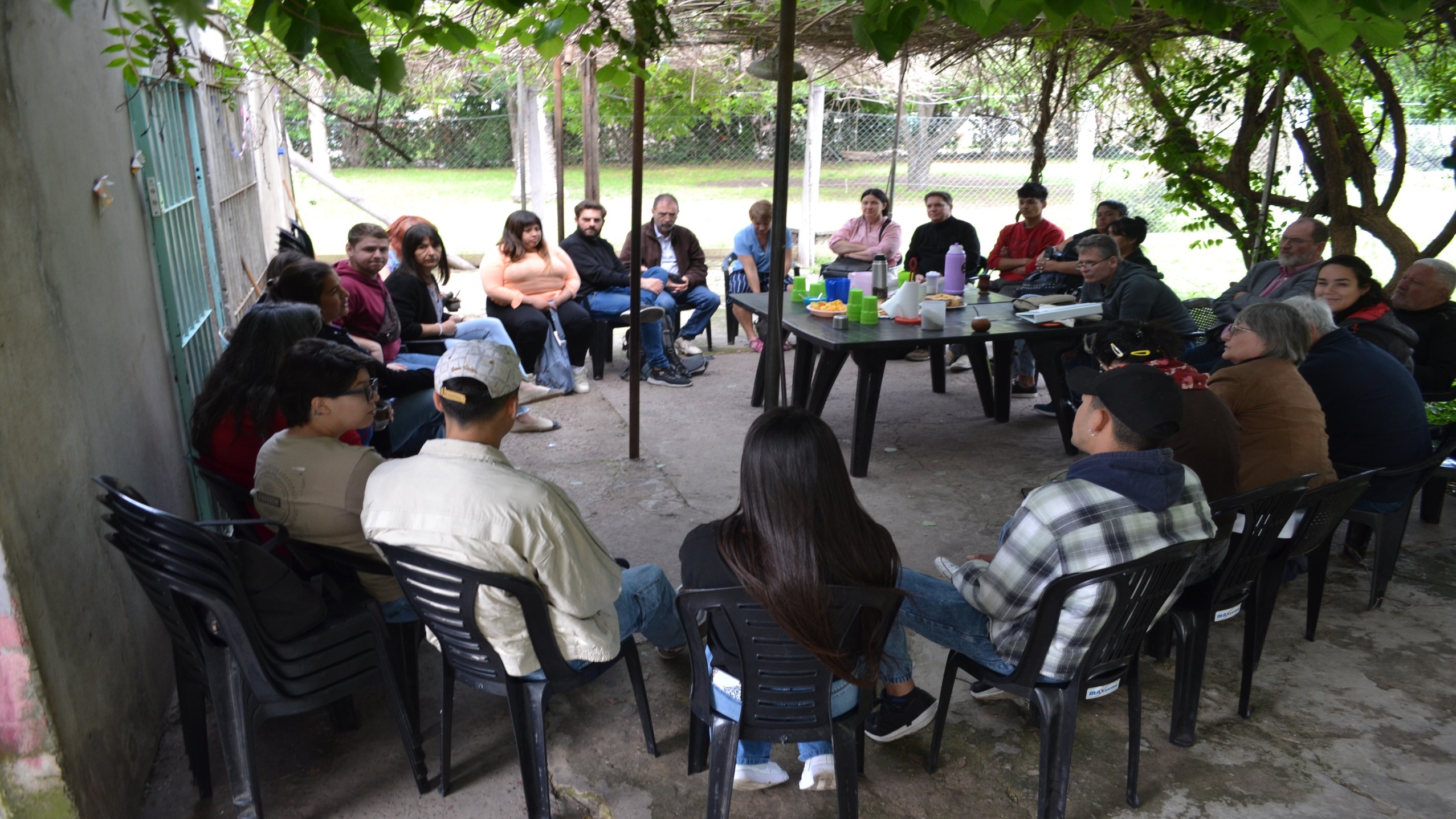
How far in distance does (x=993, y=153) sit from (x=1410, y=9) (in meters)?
11.6

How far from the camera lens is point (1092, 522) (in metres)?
2.29

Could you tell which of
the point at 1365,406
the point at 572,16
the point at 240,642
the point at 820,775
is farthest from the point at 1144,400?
the point at 240,642

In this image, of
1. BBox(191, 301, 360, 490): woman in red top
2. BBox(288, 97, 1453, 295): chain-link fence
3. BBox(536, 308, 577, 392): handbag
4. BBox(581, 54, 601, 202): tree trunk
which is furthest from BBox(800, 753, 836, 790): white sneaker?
BBox(288, 97, 1453, 295): chain-link fence

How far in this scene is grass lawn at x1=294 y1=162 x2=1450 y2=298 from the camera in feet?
41.2

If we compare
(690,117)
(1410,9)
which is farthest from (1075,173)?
(1410,9)

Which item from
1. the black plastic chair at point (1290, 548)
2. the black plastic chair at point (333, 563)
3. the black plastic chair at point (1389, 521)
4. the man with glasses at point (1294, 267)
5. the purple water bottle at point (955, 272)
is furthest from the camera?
the purple water bottle at point (955, 272)

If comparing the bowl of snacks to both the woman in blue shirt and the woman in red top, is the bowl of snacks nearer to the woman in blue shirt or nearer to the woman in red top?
the woman in blue shirt

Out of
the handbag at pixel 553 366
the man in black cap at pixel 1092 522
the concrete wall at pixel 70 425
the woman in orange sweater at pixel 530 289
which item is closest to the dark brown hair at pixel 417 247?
the woman in orange sweater at pixel 530 289

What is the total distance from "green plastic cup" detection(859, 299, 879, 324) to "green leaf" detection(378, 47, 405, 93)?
3.34 metres

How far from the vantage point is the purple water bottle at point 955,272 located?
19.4 ft

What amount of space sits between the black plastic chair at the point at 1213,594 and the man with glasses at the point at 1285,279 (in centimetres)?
236

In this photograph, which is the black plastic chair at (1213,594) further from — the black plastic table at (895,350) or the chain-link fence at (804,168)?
the chain-link fence at (804,168)

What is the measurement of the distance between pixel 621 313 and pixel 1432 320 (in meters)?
4.67

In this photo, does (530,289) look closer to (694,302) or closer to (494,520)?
(694,302)
